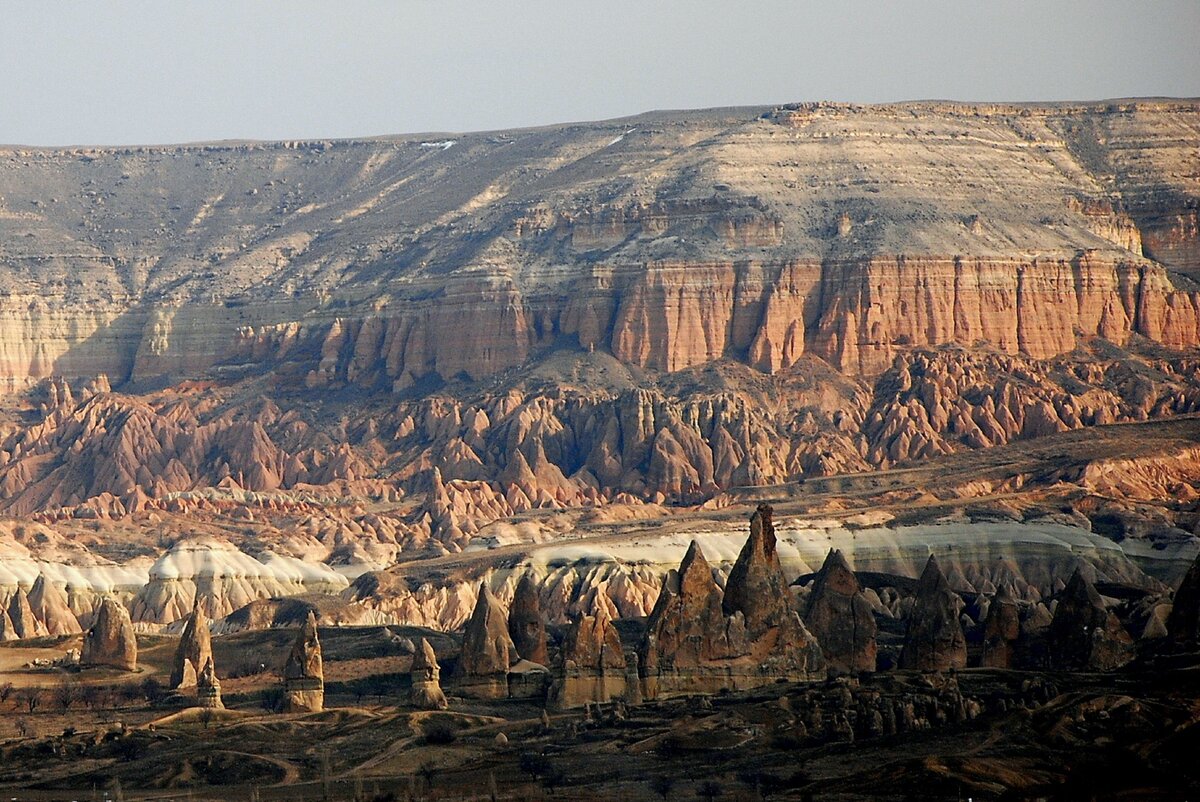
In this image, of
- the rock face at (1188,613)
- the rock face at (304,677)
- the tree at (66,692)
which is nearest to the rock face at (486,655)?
the rock face at (304,677)

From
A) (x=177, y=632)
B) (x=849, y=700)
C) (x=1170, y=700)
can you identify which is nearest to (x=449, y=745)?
(x=849, y=700)

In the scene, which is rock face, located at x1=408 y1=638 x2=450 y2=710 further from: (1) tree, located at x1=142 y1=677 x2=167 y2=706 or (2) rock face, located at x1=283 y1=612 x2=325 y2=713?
(1) tree, located at x1=142 y1=677 x2=167 y2=706

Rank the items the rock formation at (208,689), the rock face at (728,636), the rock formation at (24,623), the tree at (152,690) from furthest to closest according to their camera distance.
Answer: the rock formation at (24,623) → the tree at (152,690) → the rock formation at (208,689) → the rock face at (728,636)

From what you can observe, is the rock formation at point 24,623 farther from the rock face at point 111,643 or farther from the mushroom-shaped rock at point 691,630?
→ the mushroom-shaped rock at point 691,630

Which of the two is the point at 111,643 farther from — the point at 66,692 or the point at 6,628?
the point at 6,628

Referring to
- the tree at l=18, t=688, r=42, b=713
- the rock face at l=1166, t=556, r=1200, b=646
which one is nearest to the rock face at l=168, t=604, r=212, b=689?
the tree at l=18, t=688, r=42, b=713
